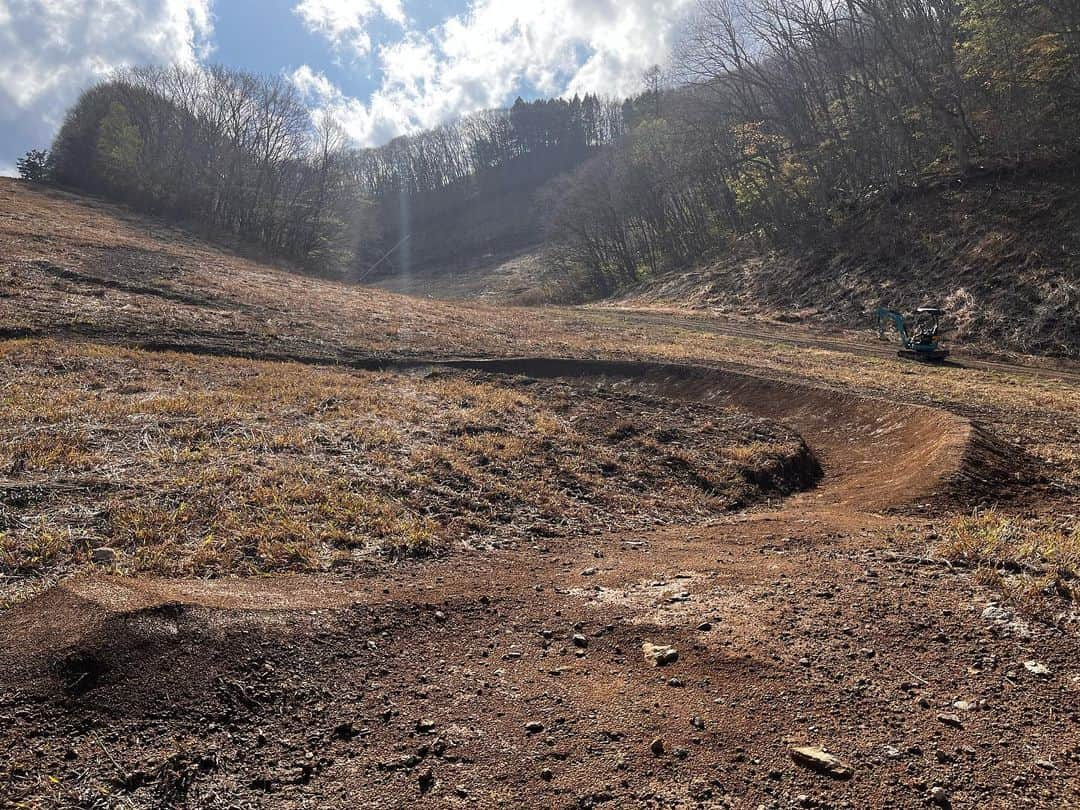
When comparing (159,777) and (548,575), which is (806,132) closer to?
(548,575)

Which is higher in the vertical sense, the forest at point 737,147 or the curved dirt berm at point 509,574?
the forest at point 737,147

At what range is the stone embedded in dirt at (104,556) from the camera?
4.55m

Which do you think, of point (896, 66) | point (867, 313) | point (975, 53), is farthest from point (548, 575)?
point (896, 66)

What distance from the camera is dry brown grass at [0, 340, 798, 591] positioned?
5.12 m

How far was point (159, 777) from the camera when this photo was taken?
2660mm

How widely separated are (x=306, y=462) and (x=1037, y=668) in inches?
264

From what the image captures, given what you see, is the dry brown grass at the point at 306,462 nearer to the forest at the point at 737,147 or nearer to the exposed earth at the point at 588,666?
the exposed earth at the point at 588,666

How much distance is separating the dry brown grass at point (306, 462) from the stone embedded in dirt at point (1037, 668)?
3846mm

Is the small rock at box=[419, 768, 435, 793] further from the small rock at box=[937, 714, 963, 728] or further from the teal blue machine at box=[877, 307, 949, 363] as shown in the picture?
the teal blue machine at box=[877, 307, 949, 363]

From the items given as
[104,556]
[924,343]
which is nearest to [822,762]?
[104,556]

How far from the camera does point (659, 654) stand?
3.67m

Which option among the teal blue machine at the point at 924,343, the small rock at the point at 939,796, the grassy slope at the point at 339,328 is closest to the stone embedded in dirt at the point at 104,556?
the small rock at the point at 939,796

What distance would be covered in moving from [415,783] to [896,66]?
1455 inches

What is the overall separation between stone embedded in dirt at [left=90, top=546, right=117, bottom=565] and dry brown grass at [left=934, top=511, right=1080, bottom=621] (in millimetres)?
6500
